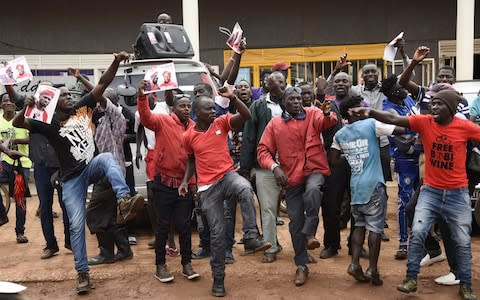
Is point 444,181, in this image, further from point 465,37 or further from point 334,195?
point 465,37

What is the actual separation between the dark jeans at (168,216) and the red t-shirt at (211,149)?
421 mm

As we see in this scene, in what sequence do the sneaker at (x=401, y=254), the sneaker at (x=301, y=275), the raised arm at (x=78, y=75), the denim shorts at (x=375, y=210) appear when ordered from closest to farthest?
1. the denim shorts at (x=375, y=210)
2. the sneaker at (x=301, y=275)
3. the raised arm at (x=78, y=75)
4. the sneaker at (x=401, y=254)

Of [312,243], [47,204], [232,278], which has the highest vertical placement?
[47,204]

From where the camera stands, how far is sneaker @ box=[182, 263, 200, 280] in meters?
5.71

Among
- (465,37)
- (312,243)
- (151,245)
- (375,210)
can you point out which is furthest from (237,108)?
(465,37)

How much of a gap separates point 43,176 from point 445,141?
15.2 feet

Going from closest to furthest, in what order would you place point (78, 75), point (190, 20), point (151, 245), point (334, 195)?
point (78, 75)
point (334, 195)
point (151, 245)
point (190, 20)

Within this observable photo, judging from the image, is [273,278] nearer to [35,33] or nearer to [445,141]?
[445,141]

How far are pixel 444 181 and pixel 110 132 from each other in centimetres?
372

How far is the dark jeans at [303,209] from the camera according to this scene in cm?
541

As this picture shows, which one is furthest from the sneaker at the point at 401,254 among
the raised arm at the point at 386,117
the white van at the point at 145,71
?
the white van at the point at 145,71

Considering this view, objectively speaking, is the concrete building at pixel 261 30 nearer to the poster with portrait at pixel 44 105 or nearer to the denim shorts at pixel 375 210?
the poster with portrait at pixel 44 105

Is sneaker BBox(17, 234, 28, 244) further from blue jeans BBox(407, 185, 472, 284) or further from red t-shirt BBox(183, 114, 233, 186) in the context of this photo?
blue jeans BBox(407, 185, 472, 284)

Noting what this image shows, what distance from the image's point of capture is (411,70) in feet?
18.3
